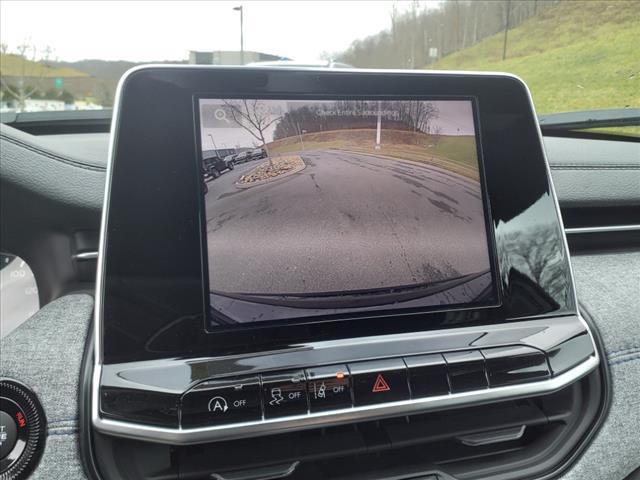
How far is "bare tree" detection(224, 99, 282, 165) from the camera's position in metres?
1.10

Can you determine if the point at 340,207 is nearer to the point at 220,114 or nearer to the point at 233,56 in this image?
the point at 220,114

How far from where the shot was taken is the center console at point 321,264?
3.38 feet

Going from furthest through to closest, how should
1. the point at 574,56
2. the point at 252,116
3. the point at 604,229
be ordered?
the point at 574,56 < the point at 604,229 < the point at 252,116

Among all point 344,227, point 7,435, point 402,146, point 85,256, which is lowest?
point 7,435

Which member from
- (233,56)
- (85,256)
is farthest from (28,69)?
(85,256)

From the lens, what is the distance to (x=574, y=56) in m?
2.11

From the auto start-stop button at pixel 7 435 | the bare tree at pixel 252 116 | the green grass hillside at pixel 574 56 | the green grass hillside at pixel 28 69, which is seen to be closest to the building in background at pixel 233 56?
the bare tree at pixel 252 116

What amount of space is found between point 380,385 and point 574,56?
1.70 meters

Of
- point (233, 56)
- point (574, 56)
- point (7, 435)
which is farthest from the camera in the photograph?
point (574, 56)

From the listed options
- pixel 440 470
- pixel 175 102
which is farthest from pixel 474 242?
pixel 175 102

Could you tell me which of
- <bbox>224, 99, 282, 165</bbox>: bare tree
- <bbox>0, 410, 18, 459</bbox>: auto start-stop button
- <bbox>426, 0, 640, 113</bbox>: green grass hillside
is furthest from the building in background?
<bbox>0, 410, 18, 459</bbox>: auto start-stop button

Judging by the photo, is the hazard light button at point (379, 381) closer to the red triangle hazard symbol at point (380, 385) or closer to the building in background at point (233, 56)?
the red triangle hazard symbol at point (380, 385)

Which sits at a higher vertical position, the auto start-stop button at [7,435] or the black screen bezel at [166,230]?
the black screen bezel at [166,230]

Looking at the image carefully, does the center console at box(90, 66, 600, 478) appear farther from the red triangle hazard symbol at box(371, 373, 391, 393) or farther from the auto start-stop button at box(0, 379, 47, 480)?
the auto start-stop button at box(0, 379, 47, 480)
